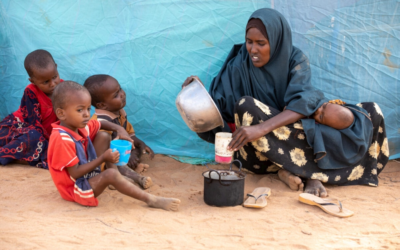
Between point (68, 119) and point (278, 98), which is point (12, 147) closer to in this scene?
point (68, 119)

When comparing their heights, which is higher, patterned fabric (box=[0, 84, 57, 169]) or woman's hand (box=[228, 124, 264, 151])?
woman's hand (box=[228, 124, 264, 151])

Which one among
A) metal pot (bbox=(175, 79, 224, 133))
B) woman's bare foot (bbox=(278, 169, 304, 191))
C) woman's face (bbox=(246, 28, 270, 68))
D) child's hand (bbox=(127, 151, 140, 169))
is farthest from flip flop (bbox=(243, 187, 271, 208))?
child's hand (bbox=(127, 151, 140, 169))

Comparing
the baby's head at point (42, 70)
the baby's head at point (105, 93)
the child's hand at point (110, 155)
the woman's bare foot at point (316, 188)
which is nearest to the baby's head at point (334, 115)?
the woman's bare foot at point (316, 188)

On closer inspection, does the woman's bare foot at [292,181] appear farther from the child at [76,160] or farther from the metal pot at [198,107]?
the child at [76,160]

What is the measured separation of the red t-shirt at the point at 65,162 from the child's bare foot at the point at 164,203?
37cm

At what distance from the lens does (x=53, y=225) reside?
2.33 meters

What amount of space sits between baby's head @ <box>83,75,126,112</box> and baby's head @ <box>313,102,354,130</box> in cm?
167

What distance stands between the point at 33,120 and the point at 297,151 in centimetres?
235

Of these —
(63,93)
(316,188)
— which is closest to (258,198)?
(316,188)

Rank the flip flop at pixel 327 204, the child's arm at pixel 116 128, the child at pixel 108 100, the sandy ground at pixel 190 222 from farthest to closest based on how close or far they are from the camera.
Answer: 1. the child at pixel 108 100
2. the child's arm at pixel 116 128
3. the flip flop at pixel 327 204
4. the sandy ground at pixel 190 222

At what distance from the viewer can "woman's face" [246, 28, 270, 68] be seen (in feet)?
10.4

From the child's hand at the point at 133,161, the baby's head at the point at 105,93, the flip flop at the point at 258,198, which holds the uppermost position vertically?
the baby's head at the point at 105,93

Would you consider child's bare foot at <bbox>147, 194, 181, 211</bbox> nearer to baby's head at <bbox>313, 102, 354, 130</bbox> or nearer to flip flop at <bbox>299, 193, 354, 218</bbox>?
flip flop at <bbox>299, 193, 354, 218</bbox>

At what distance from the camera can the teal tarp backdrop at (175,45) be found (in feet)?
11.9
